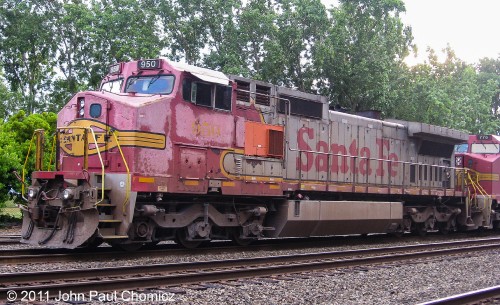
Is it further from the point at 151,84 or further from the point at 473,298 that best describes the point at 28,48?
the point at 473,298

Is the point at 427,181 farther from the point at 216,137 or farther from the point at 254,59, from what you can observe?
the point at 254,59

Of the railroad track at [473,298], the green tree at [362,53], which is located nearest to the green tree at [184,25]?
the green tree at [362,53]

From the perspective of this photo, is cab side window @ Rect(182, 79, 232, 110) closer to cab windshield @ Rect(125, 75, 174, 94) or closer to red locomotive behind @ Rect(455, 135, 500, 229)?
cab windshield @ Rect(125, 75, 174, 94)

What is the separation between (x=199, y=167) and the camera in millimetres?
11109

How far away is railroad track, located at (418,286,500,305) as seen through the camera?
6527mm

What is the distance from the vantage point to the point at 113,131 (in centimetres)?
1031

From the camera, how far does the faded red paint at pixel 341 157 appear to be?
1384 cm

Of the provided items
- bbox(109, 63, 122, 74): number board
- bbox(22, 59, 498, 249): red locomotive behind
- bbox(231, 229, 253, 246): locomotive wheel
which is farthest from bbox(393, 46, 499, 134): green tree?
bbox(109, 63, 122, 74): number board

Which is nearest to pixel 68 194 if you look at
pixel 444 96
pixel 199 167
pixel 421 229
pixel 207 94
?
pixel 199 167

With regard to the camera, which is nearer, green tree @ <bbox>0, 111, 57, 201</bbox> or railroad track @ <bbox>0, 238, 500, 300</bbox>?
railroad track @ <bbox>0, 238, 500, 300</bbox>

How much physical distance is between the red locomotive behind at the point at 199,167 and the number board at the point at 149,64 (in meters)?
0.02

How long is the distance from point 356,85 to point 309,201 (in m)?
15.2

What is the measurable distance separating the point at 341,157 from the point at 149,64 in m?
6.10

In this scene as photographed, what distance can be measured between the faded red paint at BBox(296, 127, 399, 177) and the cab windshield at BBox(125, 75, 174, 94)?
4.09 metres
